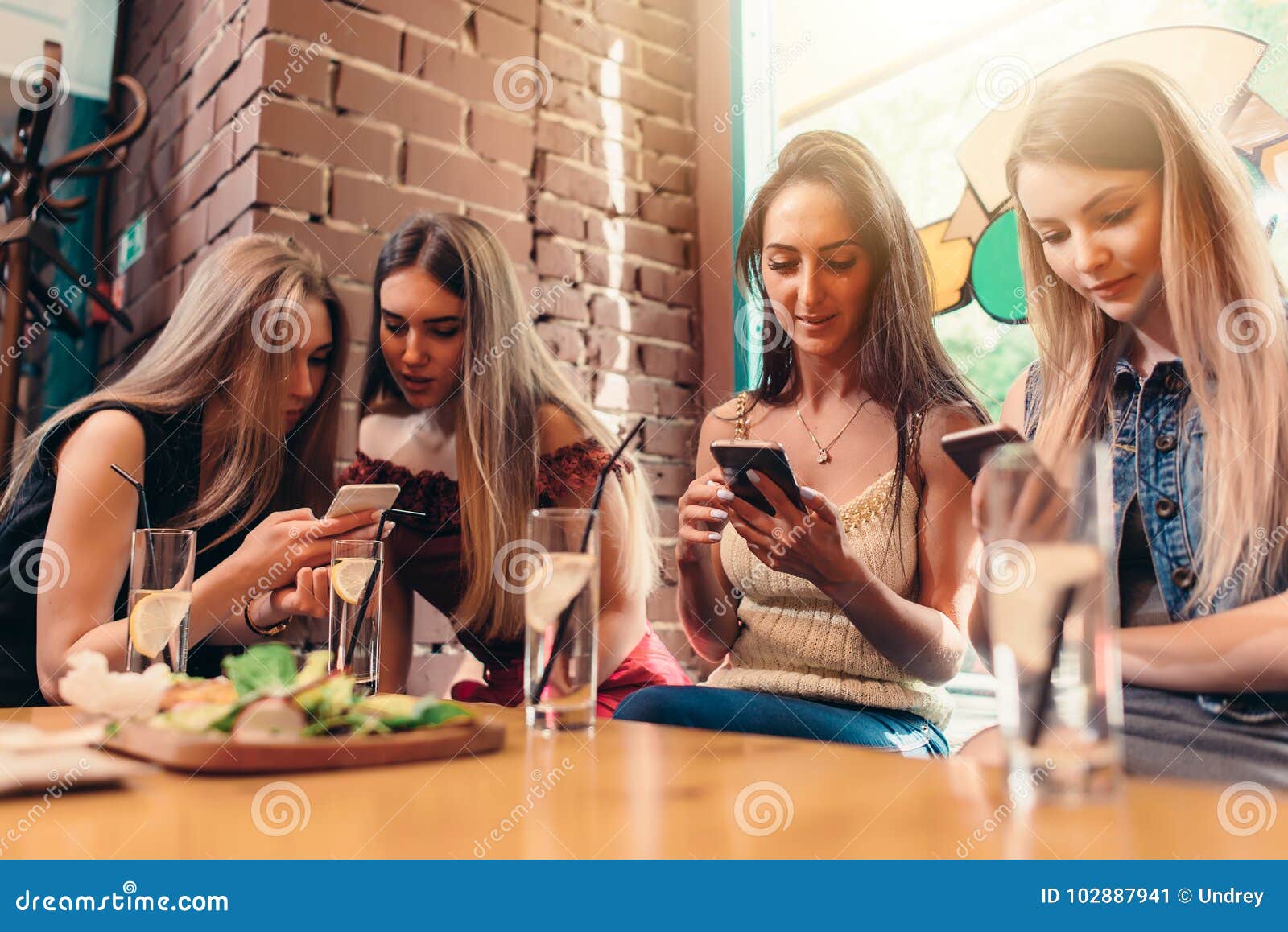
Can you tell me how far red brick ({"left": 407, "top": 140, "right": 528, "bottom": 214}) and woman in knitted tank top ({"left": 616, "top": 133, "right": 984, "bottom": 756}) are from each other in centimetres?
56

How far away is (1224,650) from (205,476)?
1.52 m

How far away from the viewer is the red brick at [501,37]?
2000mm

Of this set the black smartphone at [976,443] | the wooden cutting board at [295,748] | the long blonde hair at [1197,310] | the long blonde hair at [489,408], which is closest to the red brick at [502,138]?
the long blonde hair at [489,408]

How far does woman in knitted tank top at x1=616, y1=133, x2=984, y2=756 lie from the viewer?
4.18 ft

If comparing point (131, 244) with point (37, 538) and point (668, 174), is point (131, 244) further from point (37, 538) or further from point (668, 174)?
point (668, 174)

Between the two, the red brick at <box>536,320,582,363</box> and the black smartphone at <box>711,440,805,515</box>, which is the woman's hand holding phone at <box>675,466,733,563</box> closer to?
the black smartphone at <box>711,440,805,515</box>

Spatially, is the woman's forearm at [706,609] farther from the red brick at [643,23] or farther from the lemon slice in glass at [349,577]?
the red brick at [643,23]

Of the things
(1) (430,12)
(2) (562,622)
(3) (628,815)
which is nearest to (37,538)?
(2) (562,622)

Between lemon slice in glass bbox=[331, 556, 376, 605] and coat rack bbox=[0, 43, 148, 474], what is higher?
coat rack bbox=[0, 43, 148, 474]

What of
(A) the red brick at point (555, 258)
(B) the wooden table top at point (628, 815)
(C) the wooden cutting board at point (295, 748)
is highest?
(A) the red brick at point (555, 258)

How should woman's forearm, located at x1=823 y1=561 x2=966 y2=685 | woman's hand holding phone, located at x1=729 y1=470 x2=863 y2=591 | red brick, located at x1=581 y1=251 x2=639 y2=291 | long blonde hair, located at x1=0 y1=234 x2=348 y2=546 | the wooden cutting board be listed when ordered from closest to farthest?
the wooden cutting board < woman's hand holding phone, located at x1=729 y1=470 x2=863 y2=591 < woman's forearm, located at x1=823 y1=561 x2=966 y2=685 < long blonde hair, located at x1=0 y1=234 x2=348 y2=546 < red brick, located at x1=581 y1=251 x2=639 y2=291

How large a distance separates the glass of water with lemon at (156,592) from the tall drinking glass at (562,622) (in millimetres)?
365

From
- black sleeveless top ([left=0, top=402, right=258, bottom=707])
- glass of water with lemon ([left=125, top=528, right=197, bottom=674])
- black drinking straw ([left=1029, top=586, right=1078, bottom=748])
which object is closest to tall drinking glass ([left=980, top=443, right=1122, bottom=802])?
black drinking straw ([left=1029, top=586, right=1078, bottom=748])

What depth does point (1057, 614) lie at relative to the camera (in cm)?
54
